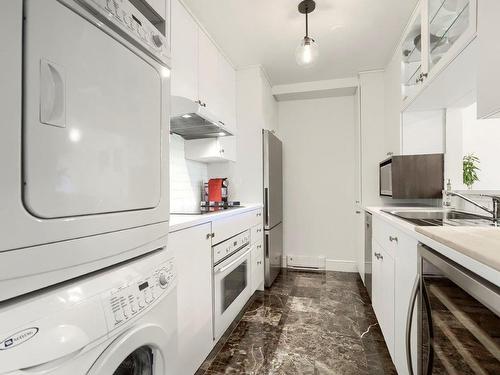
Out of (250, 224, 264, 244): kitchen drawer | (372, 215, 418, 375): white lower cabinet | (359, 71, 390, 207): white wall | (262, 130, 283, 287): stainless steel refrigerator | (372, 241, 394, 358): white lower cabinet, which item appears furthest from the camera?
(359, 71, 390, 207): white wall

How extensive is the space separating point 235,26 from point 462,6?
4.91 ft

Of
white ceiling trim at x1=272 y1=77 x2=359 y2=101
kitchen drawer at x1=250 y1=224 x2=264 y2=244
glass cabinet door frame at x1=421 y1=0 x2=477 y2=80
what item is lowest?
kitchen drawer at x1=250 y1=224 x2=264 y2=244

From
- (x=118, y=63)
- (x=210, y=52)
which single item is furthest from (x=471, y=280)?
(x=210, y=52)

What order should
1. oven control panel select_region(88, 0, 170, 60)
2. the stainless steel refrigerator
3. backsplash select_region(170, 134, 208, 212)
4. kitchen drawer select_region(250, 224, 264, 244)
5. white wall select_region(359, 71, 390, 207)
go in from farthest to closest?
white wall select_region(359, 71, 390, 207), the stainless steel refrigerator, kitchen drawer select_region(250, 224, 264, 244), backsplash select_region(170, 134, 208, 212), oven control panel select_region(88, 0, 170, 60)

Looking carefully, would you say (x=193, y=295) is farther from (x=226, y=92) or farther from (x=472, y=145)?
(x=472, y=145)

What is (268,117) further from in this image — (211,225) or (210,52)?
(211,225)

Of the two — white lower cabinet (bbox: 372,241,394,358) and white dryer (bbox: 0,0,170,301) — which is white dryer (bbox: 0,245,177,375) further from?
white lower cabinet (bbox: 372,241,394,358)

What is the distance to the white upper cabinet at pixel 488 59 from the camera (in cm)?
93

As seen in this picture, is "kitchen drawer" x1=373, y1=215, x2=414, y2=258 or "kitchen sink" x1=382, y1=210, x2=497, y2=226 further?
"kitchen sink" x1=382, y1=210, x2=497, y2=226

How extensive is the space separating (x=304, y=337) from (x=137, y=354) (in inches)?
53.5

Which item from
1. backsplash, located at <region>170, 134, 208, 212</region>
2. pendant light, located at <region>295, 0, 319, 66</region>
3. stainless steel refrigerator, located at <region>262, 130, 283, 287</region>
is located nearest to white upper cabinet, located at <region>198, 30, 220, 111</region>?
backsplash, located at <region>170, 134, 208, 212</region>

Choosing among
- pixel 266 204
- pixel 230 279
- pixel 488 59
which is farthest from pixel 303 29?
pixel 230 279

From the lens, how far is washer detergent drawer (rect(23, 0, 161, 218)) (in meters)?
0.50

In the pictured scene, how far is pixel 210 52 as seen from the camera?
228cm
